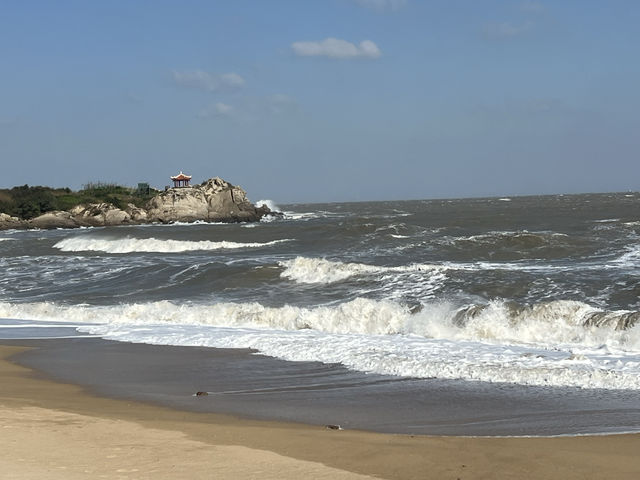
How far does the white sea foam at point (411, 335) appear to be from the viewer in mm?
10539

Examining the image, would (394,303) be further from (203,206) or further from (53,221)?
(53,221)

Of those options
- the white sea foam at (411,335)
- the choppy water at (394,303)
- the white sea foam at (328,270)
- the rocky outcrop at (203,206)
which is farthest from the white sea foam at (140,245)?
the rocky outcrop at (203,206)

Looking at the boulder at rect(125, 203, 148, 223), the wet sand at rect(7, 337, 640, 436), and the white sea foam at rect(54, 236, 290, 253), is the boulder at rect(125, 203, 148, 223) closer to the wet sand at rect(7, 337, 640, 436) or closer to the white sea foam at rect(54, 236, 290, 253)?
the white sea foam at rect(54, 236, 290, 253)

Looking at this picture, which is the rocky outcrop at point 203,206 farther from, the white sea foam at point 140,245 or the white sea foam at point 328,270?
the white sea foam at point 328,270

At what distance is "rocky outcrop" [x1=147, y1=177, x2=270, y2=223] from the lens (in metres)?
76.1

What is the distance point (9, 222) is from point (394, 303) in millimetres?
65136

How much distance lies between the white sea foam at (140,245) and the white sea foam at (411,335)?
69.8ft

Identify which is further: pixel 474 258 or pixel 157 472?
pixel 474 258

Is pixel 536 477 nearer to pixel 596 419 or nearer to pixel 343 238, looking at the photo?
pixel 596 419

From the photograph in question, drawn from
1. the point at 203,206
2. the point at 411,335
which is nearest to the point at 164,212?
the point at 203,206

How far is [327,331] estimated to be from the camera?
16125 mm

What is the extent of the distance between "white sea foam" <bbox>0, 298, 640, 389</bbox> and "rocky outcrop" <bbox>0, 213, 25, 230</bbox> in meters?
56.2

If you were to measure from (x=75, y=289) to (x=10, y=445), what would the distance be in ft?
64.4

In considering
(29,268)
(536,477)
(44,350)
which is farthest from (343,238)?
(536,477)
